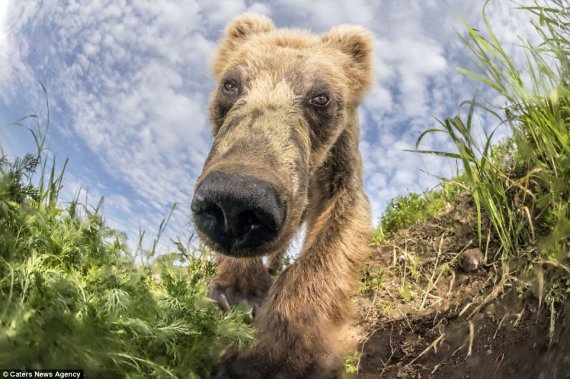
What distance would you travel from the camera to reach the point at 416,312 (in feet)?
11.0

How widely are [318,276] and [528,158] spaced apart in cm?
182

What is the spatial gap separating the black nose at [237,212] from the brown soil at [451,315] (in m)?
1.13

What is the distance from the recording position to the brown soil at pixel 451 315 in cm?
247

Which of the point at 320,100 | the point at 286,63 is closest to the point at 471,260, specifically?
the point at 320,100

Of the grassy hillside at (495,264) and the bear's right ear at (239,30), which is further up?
the bear's right ear at (239,30)

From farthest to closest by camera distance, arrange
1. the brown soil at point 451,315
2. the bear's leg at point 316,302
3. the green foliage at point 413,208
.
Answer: the green foliage at point 413,208 < the bear's leg at point 316,302 < the brown soil at point 451,315

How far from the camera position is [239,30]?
5898 mm

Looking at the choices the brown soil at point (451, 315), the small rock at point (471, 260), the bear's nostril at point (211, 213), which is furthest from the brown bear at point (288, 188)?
the small rock at point (471, 260)

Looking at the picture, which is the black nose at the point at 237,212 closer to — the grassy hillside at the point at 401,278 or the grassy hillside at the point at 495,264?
the grassy hillside at the point at 401,278

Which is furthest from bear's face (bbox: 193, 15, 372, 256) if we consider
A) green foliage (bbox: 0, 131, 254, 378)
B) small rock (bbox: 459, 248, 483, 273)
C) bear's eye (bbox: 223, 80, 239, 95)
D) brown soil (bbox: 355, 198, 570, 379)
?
small rock (bbox: 459, 248, 483, 273)

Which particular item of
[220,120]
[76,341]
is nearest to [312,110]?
[220,120]

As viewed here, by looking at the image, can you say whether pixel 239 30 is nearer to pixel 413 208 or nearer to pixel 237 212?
pixel 413 208

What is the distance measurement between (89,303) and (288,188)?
1.63 m

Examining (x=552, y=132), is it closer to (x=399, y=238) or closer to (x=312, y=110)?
(x=399, y=238)
